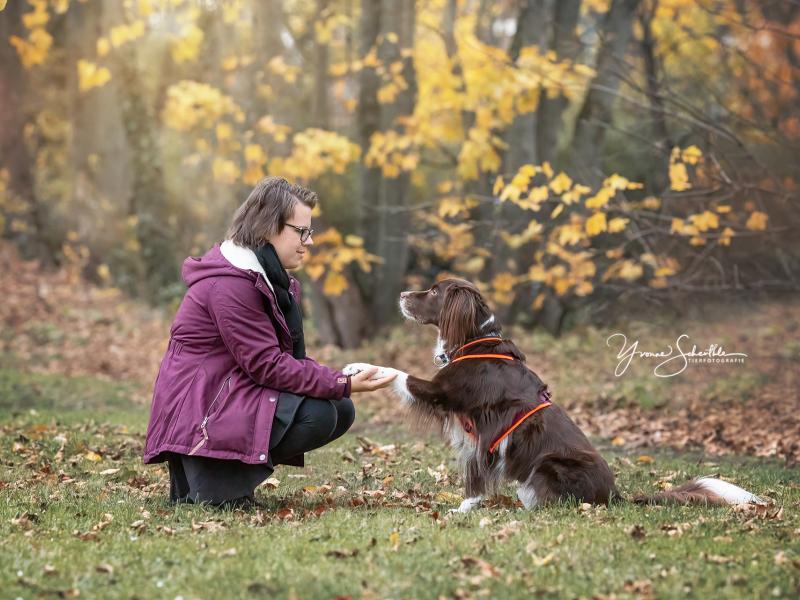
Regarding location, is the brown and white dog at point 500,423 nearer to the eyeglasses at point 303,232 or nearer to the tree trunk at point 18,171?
the eyeglasses at point 303,232

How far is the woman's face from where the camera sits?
210 inches

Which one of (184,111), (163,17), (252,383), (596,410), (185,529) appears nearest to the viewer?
(185,529)

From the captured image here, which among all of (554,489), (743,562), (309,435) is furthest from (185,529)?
(743,562)

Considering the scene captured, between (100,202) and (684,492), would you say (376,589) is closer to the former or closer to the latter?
(684,492)

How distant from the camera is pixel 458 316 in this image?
556 cm

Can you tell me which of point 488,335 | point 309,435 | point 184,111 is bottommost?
point 309,435

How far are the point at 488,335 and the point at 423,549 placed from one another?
1.71 meters

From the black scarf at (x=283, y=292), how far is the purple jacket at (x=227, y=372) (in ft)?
0.18

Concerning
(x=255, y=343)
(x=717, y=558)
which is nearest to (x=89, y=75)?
(x=255, y=343)

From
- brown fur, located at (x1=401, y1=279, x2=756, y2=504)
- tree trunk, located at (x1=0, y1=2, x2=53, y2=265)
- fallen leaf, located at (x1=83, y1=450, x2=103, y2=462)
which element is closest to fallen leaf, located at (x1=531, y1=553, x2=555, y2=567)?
brown fur, located at (x1=401, y1=279, x2=756, y2=504)

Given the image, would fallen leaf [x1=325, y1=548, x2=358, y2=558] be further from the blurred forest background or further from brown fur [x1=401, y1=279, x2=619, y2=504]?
the blurred forest background

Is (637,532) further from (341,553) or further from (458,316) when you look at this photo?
(458,316)

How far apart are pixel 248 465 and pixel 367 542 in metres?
1.05

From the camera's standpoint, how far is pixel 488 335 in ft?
18.4
